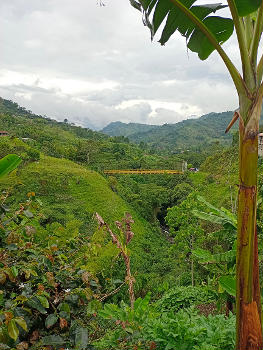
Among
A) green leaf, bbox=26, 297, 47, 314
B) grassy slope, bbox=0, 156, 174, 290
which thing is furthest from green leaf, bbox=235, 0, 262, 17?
grassy slope, bbox=0, 156, 174, 290

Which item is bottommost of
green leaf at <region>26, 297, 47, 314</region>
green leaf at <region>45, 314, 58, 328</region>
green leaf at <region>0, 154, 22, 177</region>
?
green leaf at <region>45, 314, 58, 328</region>

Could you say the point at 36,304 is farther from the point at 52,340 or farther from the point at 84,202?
the point at 84,202

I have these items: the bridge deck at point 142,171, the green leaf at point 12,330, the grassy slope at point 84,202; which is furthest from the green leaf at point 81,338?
the bridge deck at point 142,171

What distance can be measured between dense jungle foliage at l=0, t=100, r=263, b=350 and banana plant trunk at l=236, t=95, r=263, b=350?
4.2 inches

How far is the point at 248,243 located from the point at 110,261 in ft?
34.6

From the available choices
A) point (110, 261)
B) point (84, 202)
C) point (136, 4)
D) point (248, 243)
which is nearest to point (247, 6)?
point (136, 4)

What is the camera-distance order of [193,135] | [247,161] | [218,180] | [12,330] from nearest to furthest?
[12,330], [247,161], [218,180], [193,135]

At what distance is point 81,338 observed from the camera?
4.50 ft

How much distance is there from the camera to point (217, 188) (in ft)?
68.1

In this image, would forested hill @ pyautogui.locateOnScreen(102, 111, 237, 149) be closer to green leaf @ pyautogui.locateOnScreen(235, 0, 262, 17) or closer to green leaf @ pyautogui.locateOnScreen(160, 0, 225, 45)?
green leaf @ pyautogui.locateOnScreen(160, 0, 225, 45)

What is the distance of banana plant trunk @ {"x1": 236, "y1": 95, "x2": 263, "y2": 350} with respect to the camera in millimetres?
1289

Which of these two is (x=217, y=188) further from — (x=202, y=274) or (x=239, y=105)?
(x=239, y=105)

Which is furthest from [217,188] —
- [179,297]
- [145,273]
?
[179,297]

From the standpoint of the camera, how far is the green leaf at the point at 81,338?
134 centimetres
